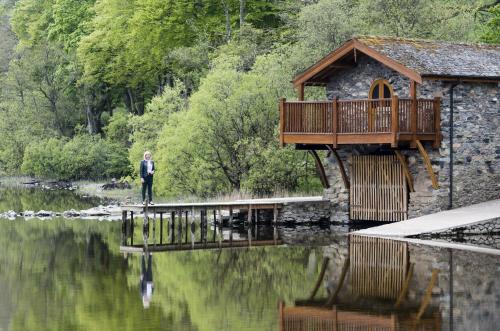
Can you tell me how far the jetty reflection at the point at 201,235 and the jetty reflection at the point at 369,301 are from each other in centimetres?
518

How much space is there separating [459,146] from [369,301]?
564 inches

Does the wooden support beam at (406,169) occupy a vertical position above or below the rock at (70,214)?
above

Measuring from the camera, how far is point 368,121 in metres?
33.0

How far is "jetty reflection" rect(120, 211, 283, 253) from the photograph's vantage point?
102 ft

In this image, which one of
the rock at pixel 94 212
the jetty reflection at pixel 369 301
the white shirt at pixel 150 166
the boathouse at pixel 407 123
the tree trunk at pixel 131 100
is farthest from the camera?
the tree trunk at pixel 131 100

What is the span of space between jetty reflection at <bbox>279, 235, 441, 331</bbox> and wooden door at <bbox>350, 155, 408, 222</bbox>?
23.7 ft

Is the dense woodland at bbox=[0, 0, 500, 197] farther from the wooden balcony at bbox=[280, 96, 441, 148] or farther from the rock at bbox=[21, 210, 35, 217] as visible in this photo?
the wooden balcony at bbox=[280, 96, 441, 148]

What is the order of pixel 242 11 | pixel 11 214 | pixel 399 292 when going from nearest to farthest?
pixel 399 292, pixel 11 214, pixel 242 11

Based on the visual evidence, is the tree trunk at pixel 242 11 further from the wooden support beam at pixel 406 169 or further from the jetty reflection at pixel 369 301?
the jetty reflection at pixel 369 301

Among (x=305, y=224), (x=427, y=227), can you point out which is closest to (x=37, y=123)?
(x=305, y=224)

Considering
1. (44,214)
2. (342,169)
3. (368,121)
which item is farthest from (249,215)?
(44,214)

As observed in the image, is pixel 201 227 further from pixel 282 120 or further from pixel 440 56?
pixel 440 56

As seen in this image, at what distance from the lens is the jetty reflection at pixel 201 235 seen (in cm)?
3097

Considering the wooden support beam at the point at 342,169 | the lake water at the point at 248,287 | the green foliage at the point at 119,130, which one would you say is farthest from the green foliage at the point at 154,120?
the green foliage at the point at 119,130
